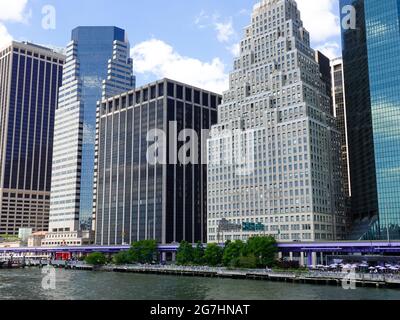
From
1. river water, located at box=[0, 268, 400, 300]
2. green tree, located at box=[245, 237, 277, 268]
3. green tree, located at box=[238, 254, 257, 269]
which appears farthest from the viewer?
green tree, located at box=[245, 237, 277, 268]

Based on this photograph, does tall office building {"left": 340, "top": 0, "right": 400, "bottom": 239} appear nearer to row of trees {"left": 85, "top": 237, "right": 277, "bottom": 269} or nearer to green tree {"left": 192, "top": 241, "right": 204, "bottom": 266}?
row of trees {"left": 85, "top": 237, "right": 277, "bottom": 269}

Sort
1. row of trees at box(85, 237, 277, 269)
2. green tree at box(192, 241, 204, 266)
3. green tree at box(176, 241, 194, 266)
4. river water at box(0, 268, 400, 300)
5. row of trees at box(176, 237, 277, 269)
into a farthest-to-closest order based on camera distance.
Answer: green tree at box(176, 241, 194, 266) < green tree at box(192, 241, 204, 266) < row of trees at box(85, 237, 277, 269) < row of trees at box(176, 237, 277, 269) < river water at box(0, 268, 400, 300)

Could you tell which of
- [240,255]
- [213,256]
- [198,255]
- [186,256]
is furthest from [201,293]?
[186,256]

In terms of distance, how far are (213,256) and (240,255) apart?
605 inches

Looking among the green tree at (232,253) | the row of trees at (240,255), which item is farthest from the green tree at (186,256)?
the green tree at (232,253)

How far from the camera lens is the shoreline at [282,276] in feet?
348

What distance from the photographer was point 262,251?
511 ft

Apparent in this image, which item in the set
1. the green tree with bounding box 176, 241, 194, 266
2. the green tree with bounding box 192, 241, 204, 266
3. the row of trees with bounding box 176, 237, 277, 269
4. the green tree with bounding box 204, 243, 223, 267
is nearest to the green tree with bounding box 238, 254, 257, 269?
the row of trees with bounding box 176, 237, 277, 269

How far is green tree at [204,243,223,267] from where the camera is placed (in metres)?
168

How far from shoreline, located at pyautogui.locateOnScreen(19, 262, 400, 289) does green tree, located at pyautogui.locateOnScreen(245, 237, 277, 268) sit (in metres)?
12.1

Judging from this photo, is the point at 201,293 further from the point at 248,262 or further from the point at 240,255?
the point at 240,255

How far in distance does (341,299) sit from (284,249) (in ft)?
291
